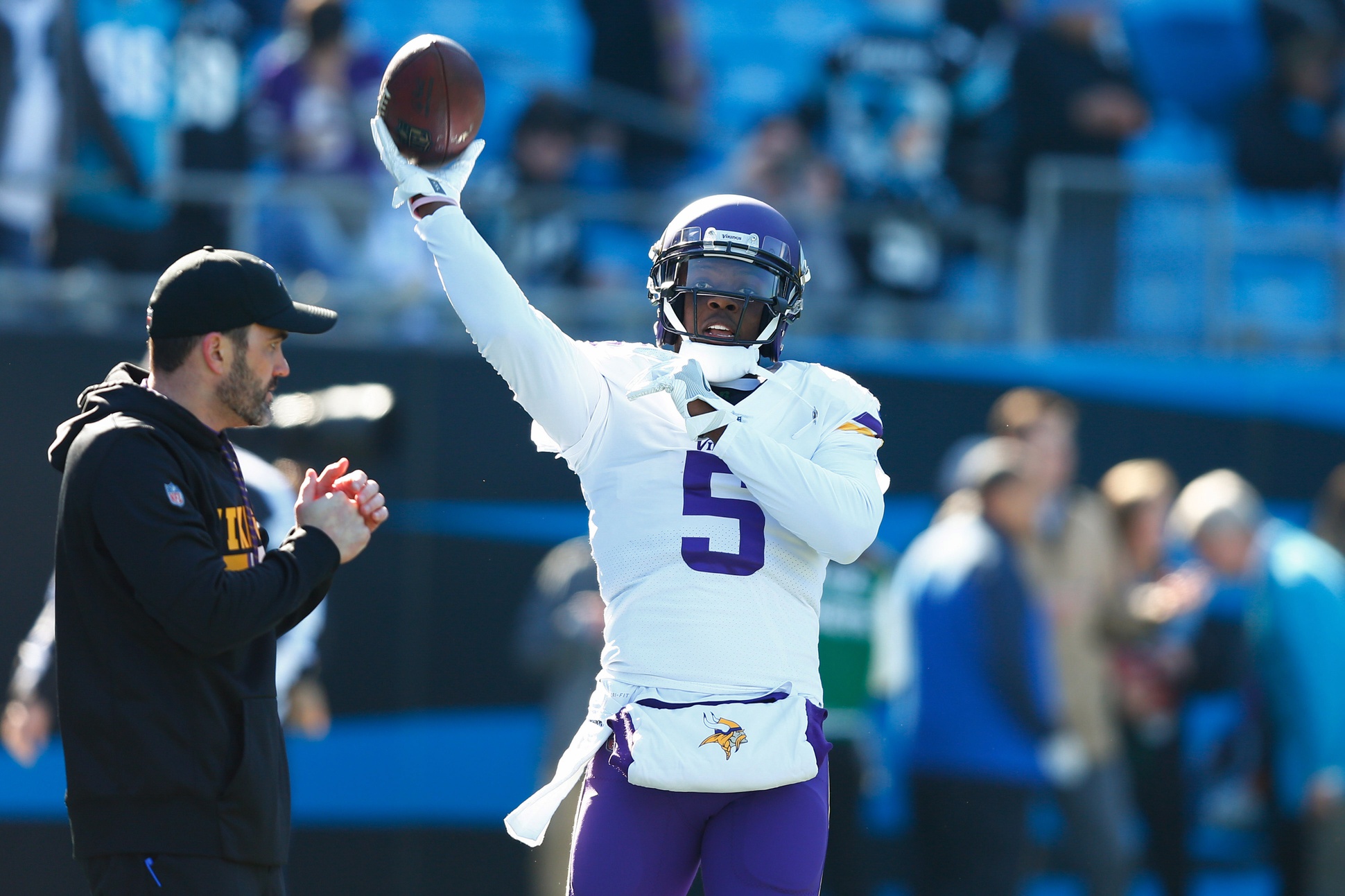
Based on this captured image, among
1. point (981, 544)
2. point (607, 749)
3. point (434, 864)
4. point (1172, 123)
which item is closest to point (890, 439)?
point (981, 544)

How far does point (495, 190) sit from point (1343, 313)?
3.87m

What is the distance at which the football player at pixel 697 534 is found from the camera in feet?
9.41

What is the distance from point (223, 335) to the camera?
2.88 meters

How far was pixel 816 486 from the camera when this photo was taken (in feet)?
9.45

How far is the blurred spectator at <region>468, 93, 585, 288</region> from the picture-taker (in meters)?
6.37

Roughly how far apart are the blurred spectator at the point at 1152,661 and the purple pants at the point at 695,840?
379 centimetres

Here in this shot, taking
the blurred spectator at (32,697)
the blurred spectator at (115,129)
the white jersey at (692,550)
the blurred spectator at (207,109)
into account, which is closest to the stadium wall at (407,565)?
the blurred spectator at (115,129)

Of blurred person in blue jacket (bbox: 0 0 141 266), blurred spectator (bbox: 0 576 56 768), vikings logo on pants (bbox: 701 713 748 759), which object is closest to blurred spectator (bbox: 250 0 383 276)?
blurred person in blue jacket (bbox: 0 0 141 266)

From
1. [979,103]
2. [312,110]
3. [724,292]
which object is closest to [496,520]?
[312,110]

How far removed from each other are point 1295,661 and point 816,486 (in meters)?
3.97

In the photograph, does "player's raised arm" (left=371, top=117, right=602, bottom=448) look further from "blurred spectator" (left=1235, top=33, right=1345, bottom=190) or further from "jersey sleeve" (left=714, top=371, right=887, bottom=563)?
"blurred spectator" (left=1235, top=33, right=1345, bottom=190)

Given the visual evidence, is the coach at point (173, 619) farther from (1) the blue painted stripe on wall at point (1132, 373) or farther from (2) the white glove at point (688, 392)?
(1) the blue painted stripe on wall at point (1132, 373)

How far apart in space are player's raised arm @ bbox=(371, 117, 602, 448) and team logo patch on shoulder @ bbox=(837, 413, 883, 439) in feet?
1.65

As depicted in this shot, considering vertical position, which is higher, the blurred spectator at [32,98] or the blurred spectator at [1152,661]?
the blurred spectator at [32,98]
